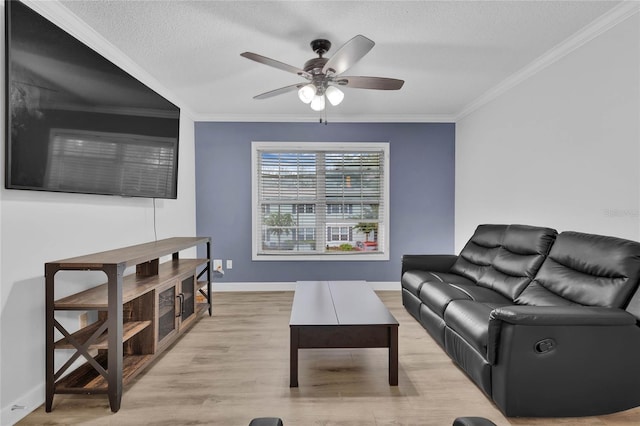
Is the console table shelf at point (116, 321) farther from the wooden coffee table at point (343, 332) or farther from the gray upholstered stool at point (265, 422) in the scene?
the gray upholstered stool at point (265, 422)

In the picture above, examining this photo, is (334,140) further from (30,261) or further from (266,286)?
(30,261)

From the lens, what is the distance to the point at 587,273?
2.19m

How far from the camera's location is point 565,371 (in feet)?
5.95

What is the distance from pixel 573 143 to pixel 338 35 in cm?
207

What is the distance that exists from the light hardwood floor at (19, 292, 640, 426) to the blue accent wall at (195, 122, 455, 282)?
5.85 ft

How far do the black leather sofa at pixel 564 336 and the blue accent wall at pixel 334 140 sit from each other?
2.31m

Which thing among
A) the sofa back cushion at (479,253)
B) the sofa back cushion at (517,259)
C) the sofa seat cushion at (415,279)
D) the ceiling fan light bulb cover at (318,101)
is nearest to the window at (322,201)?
the sofa seat cushion at (415,279)

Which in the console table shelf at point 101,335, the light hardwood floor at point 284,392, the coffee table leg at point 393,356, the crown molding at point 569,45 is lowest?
the light hardwood floor at point 284,392

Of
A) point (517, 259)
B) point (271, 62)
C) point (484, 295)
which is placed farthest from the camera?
point (517, 259)

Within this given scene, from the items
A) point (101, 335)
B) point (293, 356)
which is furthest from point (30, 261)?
point (293, 356)

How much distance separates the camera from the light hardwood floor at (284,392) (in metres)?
1.92

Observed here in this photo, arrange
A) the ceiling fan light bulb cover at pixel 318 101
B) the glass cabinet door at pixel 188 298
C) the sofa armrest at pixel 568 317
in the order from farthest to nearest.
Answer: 1. the glass cabinet door at pixel 188 298
2. the ceiling fan light bulb cover at pixel 318 101
3. the sofa armrest at pixel 568 317

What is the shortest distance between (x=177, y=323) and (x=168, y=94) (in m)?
2.51

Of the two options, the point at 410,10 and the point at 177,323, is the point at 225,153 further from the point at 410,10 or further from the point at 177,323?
the point at 410,10
